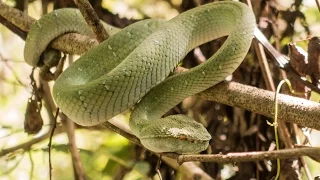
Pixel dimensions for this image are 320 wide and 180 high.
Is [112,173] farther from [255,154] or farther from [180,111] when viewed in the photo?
[255,154]

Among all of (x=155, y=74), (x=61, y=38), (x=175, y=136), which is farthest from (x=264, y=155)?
(x=61, y=38)

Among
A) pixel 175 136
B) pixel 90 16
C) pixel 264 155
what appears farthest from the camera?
pixel 90 16

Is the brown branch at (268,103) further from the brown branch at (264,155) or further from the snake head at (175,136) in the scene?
the brown branch at (264,155)

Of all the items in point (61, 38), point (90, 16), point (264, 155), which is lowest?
point (61, 38)

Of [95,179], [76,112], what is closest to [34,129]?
[95,179]

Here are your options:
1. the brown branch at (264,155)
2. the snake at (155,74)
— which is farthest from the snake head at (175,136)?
the brown branch at (264,155)

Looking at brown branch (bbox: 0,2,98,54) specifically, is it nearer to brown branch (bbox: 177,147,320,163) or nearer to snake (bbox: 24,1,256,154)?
snake (bbox: 24,1,256,154)

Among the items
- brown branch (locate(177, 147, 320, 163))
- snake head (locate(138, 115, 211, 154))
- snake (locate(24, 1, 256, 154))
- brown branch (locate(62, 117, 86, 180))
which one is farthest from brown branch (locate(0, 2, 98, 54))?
brown branch (locate(177, 147, 320, 163))

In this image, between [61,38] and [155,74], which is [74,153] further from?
[155,74]
